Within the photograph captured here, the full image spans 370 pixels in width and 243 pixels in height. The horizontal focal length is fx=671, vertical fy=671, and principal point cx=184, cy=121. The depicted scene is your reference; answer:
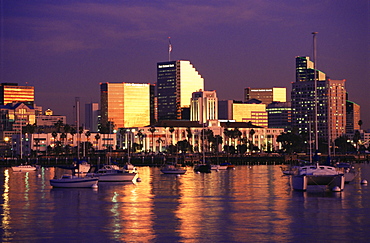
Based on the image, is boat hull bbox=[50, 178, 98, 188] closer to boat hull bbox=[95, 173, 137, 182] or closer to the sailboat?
boat hull bbox=[95, 173, 137, 182]

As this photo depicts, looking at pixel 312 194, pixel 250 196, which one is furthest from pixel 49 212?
pixel 312 194

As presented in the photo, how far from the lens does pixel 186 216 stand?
5775cm

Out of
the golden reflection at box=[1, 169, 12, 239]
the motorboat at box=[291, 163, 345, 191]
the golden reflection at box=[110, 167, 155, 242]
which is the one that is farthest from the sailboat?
the golden reflection at box=[1, 169, 12, 239]

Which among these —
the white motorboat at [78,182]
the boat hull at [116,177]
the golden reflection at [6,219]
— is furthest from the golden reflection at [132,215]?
the boat hull at [116,177]

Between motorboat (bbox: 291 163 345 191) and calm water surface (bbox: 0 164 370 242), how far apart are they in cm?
135

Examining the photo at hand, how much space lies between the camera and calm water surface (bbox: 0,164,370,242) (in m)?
46.9

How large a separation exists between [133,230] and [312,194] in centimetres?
3427

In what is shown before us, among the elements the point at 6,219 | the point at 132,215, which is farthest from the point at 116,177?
the point at 6,219

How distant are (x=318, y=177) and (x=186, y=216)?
28.5 m

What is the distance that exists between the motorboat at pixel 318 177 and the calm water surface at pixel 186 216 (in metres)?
1.35

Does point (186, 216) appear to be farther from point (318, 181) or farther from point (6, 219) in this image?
point (318, 181)

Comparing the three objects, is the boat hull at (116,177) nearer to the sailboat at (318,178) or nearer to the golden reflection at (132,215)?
the golden reflection at (132,215)

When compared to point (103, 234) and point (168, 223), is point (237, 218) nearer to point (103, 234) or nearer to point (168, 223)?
point (168, 223)

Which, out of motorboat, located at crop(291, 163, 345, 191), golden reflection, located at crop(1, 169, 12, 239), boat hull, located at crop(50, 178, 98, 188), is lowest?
golden reflection, located at crop(1, 169, 12, 239)
